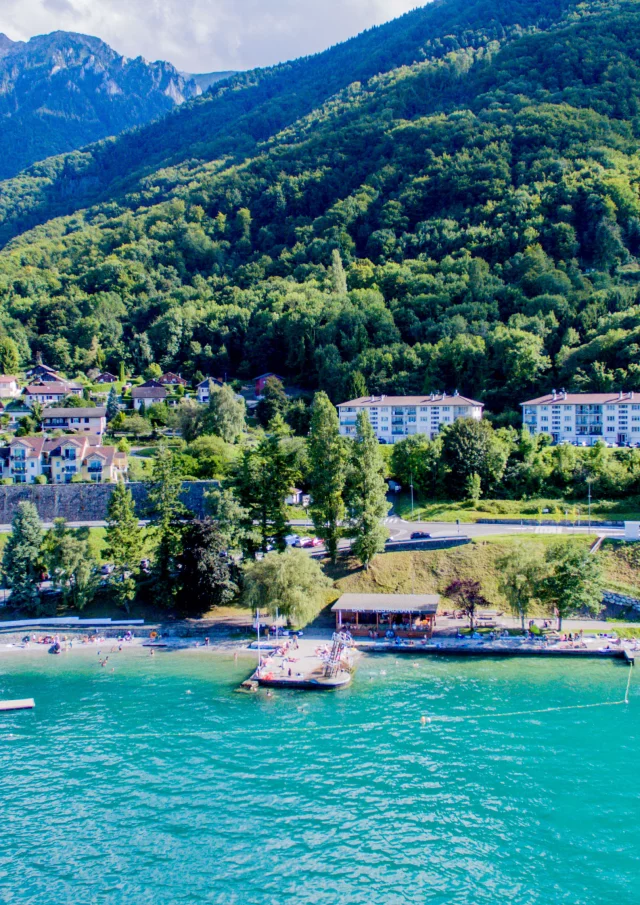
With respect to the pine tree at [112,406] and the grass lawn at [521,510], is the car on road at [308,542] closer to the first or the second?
the grass lawn at [521,510]

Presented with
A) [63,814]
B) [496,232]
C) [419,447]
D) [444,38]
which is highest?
[444,38]

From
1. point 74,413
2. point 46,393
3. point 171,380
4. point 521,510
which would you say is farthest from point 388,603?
point 171,380

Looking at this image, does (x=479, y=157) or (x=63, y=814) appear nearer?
(x=63, y=814)

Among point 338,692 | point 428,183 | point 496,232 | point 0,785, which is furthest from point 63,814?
point 428,183

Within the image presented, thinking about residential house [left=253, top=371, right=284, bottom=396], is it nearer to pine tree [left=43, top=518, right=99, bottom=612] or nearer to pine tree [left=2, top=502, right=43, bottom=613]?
pine tree [left=43, top=518, right=99, bottom=612]

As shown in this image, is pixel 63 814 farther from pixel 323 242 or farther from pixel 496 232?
pixel 323 242

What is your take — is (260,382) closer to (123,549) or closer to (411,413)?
(411,413)

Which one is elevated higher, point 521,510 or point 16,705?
point 521,510

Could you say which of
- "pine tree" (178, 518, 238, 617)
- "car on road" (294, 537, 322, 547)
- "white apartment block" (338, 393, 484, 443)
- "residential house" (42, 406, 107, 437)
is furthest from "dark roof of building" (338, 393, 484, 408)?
"pine tree" (178, 518, 238, 617)
